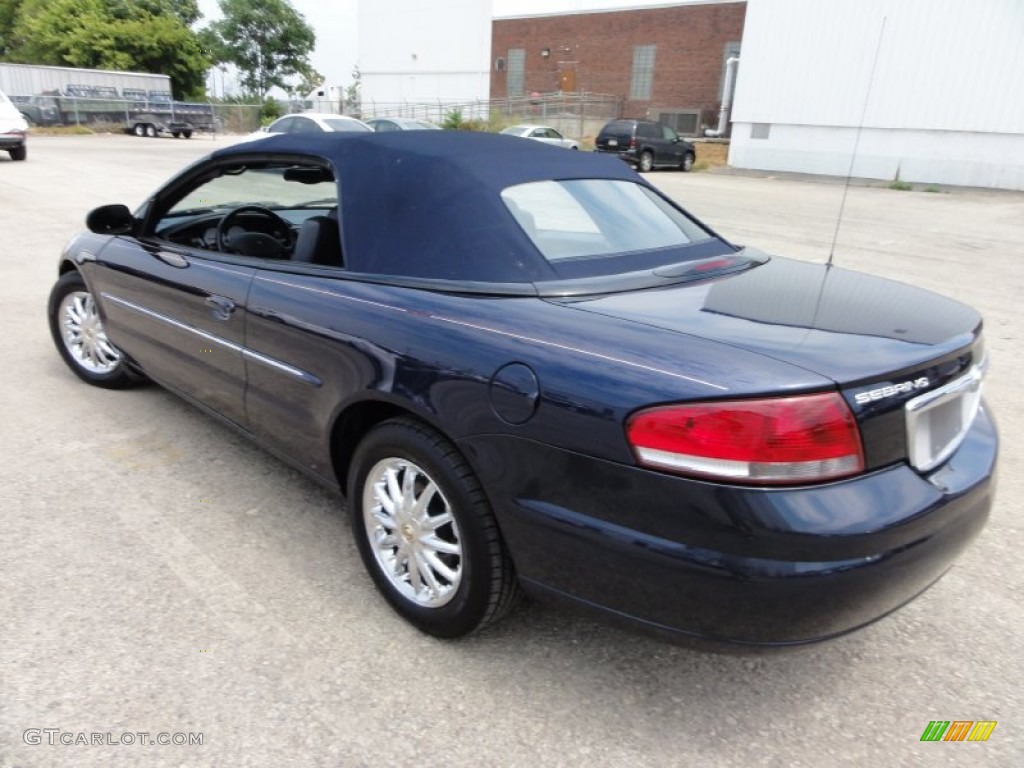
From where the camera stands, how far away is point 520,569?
215 cm

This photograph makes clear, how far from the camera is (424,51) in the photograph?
60.3m

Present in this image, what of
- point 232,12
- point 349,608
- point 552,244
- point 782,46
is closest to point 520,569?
point 349,608

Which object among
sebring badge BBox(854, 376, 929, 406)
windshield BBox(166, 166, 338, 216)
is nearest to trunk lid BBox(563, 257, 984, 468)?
sebring badge BBox(854, 376, 929, 406)

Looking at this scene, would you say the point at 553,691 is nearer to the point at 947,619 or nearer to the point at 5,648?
the point at 947,619

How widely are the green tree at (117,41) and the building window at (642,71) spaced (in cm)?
2829

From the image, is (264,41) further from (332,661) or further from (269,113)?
(332,661)

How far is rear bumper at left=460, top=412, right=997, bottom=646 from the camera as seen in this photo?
5.83ft

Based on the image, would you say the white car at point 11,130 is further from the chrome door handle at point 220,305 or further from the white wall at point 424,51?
the white wall at point 424,51

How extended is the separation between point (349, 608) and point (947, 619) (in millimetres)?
2037

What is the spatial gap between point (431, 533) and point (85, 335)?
3165 mm

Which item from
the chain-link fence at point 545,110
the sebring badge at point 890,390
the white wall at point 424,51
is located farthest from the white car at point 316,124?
the white wall at point 424,51

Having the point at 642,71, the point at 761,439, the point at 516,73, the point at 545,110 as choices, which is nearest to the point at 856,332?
the point at 761,439

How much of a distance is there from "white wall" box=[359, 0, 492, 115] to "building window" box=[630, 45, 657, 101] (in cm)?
1286

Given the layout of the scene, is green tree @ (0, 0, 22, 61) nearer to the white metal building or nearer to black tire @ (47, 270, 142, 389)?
the white metal building
